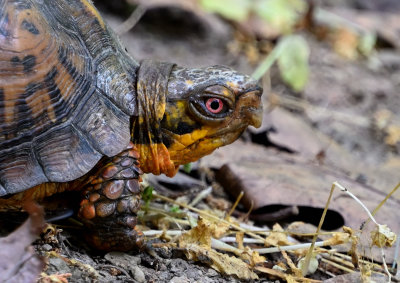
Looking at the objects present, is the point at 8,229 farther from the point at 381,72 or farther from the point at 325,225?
the point at 381,72

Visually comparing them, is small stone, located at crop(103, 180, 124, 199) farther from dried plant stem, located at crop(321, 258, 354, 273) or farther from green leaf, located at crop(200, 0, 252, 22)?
green leaf, located at crop(200, 0, 252, 22)

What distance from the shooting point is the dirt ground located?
8.69 ft

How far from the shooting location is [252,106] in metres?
2.88

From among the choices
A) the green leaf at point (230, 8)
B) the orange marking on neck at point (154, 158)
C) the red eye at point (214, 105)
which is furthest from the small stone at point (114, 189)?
the green leaf at point (230, 8)

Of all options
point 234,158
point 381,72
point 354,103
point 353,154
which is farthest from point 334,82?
point 234,158

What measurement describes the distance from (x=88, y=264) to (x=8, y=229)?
1.44 feet

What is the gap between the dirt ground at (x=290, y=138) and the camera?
2648 mm

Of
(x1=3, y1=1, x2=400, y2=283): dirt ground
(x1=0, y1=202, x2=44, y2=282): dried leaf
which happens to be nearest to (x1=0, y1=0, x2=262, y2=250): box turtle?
(x1=3, y1=1, x2=400, y2=283): dirt ground

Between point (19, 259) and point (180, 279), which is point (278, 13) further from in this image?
point (19, 259)

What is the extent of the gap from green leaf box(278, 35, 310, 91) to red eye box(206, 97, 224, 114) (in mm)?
3891

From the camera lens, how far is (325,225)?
3.52 metres

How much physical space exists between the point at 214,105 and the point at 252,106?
0.22 metres

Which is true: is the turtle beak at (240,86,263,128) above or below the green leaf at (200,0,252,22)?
below

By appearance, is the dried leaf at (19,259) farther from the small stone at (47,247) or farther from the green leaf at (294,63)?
the green leaf at (294,63)
